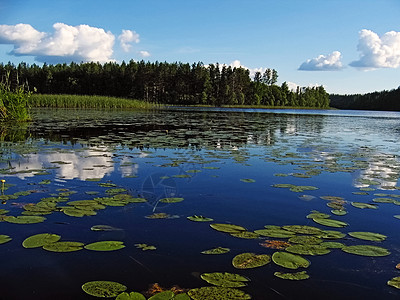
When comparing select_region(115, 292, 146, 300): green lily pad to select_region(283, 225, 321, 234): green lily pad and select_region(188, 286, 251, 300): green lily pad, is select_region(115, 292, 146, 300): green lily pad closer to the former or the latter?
select_region(188, 286, 251, 300): green lily pad

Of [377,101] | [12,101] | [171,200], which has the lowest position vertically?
[171,200]

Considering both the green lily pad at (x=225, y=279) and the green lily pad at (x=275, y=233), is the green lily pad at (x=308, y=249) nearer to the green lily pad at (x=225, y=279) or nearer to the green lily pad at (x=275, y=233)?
the green lily pad at (x=275, y=233)

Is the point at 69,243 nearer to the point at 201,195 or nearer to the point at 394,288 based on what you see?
the point at 201,195

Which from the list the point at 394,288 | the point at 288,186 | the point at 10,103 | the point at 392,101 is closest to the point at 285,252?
the point at 394,288

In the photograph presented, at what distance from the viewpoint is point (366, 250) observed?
290 cm

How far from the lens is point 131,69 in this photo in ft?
248

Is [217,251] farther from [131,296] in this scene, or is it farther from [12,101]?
[12,101]

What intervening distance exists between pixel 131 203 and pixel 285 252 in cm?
209

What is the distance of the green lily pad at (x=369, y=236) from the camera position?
3170mm

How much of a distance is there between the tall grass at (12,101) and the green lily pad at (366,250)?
14563 mm

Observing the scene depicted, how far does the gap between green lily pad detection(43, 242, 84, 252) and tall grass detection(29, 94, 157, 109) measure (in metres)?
32.9

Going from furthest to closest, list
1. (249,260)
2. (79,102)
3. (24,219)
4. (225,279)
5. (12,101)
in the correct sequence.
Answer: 1. (79,102)
2. (12,101)
3. (24,219)
4. (249,260)
5. (225,279)

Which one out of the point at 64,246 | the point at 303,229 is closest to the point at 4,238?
the point at 64,246

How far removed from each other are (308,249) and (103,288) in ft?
5.85
